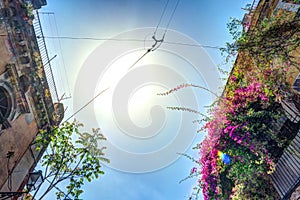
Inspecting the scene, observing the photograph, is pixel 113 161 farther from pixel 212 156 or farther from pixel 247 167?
pixel 247 167

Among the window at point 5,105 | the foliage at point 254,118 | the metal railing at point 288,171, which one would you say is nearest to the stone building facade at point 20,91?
the window at point 5,105

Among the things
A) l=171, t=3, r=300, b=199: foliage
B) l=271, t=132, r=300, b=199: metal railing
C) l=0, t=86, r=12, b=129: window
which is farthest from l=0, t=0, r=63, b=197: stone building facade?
l=271, t=132, r=300, b=199: metal railing

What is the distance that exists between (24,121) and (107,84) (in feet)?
12.7

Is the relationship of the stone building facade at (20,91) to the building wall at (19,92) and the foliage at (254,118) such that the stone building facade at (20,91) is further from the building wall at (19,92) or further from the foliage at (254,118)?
the foliage at (254,118)

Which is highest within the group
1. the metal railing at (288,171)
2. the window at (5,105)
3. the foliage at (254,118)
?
the window at (5,105)

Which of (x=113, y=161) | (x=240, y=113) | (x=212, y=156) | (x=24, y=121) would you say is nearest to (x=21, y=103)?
(x=24, y=121)

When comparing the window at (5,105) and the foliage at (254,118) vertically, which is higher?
the window at (5,105)

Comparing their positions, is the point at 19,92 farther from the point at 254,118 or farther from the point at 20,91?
the point at 254,118

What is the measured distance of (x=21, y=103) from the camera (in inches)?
317

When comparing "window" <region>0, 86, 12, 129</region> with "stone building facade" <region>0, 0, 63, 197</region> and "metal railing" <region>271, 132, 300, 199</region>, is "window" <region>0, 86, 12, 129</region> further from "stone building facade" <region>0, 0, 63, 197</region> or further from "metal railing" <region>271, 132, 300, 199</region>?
"metal railing" <region>271, 132, 300, 199</region>

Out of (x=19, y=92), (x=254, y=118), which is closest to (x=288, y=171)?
(x=254, y=118)

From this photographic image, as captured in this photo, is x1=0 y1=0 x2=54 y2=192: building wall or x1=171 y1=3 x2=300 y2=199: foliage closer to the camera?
x1=171 y1=3 x2=300 y2=199: foliage

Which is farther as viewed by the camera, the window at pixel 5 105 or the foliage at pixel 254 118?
the window at pixel 5 105

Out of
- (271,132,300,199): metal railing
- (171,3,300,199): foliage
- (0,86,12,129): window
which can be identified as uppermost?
(0,86,12,129): window
